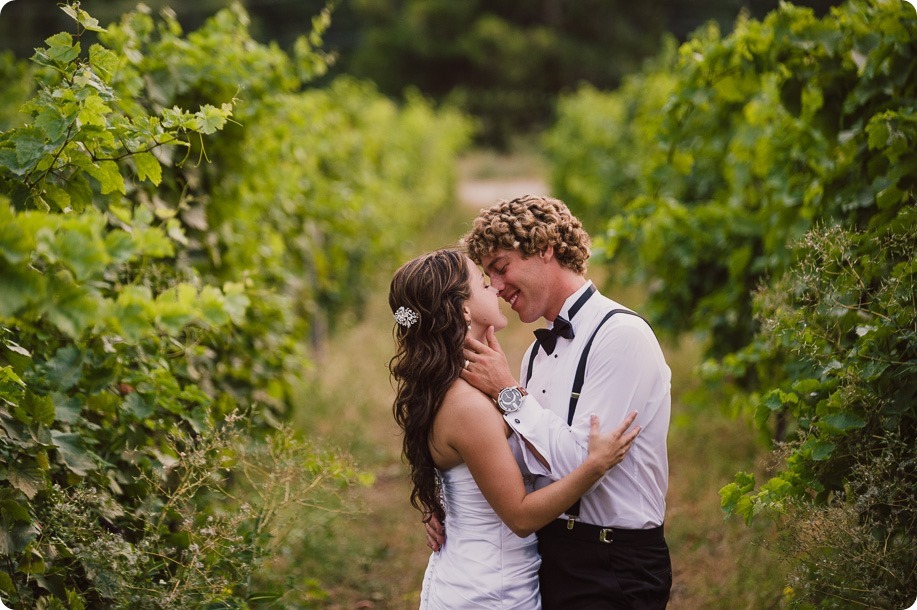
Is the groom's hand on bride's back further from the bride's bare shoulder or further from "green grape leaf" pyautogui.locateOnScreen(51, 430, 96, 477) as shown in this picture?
"green grape leaf" pyautogui.locateOnScreen(51, 430, 96, 477)

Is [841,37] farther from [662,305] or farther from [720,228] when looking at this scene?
[662,305]

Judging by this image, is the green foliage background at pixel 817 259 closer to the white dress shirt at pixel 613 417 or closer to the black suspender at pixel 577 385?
the white dress shirt at pixel 613 417

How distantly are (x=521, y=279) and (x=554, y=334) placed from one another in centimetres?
24

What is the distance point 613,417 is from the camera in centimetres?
269

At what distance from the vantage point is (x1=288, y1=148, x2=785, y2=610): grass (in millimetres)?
4578

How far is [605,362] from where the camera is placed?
2.72 metres

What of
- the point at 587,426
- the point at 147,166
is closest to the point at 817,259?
the point at 587,426

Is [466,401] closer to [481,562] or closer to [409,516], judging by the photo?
[481,562]

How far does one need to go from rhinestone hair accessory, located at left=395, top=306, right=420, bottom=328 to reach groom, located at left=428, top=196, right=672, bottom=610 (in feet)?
0.71

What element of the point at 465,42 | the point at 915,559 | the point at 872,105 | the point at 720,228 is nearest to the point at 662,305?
the point at 720,228

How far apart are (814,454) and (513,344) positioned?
7.61 m

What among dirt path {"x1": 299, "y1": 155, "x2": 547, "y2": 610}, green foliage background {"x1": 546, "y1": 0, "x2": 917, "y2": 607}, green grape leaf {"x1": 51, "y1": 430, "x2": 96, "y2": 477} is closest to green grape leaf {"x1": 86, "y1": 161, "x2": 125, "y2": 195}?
green grape leaf {"x1": 51, "y1": 430, "x2": 96, "y2": 477}

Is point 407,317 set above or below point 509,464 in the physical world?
above

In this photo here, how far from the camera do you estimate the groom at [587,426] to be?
2.70m
